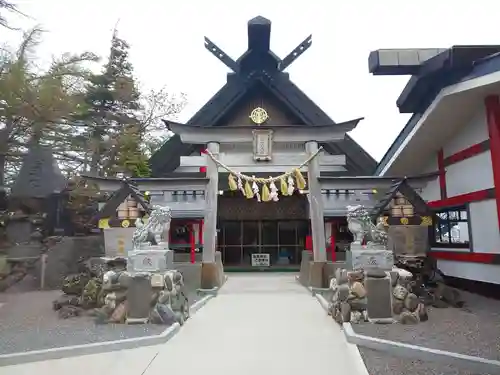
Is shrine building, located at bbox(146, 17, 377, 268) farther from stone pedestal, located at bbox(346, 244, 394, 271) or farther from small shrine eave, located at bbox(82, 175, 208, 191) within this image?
stone pedestal, located at bbox(346, 244, 394, 271)

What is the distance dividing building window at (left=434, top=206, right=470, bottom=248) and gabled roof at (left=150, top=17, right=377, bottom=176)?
340 cm

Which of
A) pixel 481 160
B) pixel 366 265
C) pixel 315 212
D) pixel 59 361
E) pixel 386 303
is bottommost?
pixel 59 361

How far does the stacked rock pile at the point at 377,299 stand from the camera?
5719 mm

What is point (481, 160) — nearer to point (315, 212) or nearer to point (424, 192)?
point (424, 192)

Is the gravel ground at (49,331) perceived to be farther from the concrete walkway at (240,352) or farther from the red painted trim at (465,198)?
the red painted trim at (465,198)

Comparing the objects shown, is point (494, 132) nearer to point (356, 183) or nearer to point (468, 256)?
point (468, 256)

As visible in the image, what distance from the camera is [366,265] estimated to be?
6047mm

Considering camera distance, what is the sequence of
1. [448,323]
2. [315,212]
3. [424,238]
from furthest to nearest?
[315,212] < [424,238] < [448,323]

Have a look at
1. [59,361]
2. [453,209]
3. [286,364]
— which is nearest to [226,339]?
Answer: [286,364]

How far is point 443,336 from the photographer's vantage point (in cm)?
488

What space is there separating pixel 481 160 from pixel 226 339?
6.51m

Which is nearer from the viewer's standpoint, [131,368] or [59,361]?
[131,368]

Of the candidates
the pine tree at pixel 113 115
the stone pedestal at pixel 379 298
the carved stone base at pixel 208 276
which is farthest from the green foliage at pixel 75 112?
the stone pedestal at pixel 379 298

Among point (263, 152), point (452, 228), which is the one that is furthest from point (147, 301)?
point (452, 228)
